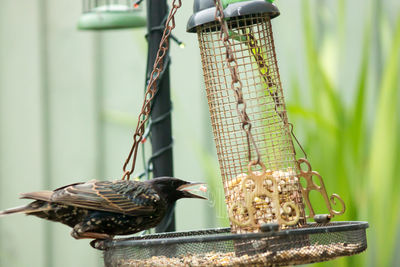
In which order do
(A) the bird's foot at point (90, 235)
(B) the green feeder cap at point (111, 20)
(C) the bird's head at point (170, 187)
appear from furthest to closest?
(B) the green feeder cap at point (111, 20)
(C) the bird's head at point (170, 187)
(A) the bird's foot at point (90, 235)

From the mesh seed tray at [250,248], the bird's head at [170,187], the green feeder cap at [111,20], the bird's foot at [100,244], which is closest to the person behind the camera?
the mesh seed tray at [250,248]

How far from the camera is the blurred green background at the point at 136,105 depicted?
136 inches

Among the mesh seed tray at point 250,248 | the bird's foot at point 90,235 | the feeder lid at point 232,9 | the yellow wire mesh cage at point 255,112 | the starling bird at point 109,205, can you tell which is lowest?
the mesh seed tray at point 250,248

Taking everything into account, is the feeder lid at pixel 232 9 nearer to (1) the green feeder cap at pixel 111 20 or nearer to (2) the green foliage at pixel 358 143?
(1) the green feeder cap at pixel 111 20

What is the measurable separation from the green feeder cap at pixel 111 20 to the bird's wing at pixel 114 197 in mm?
995

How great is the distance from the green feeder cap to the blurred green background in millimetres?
950

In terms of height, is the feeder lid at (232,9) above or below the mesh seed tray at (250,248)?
above

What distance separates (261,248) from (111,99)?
2.61 m

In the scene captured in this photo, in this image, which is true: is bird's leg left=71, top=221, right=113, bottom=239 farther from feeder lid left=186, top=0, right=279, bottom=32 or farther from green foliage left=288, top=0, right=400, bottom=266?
green foliage left=288, top=0, right=400, bottom=266

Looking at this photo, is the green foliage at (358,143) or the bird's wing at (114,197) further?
the green foliage at (358,143)

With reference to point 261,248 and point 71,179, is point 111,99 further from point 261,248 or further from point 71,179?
point 261,248

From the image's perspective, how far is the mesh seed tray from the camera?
1.58 m

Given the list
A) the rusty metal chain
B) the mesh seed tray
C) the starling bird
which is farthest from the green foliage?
the mesh seed tray

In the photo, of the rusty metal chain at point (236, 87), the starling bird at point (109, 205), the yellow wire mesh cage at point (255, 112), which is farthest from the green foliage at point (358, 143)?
the rusty metal chain at point (236, 87)
